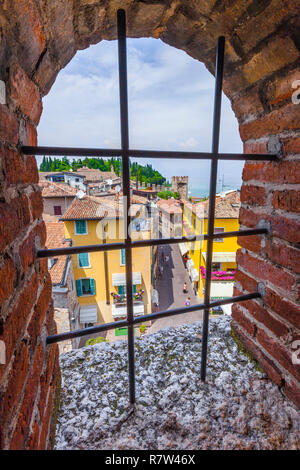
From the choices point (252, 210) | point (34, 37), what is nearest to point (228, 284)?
point (252, 210)

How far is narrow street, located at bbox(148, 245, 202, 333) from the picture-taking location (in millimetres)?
11359

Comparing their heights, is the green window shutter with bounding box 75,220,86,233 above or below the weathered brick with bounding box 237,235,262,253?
below

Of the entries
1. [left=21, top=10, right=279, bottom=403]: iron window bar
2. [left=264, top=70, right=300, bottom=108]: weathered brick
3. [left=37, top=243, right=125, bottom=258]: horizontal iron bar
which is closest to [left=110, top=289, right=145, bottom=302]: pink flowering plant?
[left=21, top=10, right=279, bottom=403]: iron window bar

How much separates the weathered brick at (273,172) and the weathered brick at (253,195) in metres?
0.04

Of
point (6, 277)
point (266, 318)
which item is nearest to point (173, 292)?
point (266, 318)

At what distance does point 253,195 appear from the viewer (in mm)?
1075

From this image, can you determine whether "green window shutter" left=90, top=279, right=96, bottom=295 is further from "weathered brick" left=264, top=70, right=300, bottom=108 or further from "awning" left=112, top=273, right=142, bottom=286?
"weathered brick" left=264, top=70, right=300, bottom=108

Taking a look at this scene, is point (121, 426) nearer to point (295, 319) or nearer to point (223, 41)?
point (295, 319)

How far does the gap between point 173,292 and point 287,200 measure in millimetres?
15025

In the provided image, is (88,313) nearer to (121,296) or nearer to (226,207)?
(121,296)
